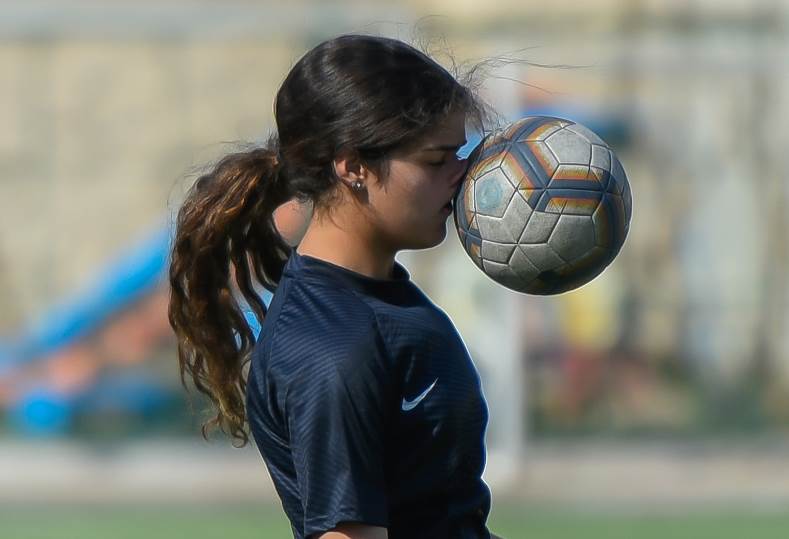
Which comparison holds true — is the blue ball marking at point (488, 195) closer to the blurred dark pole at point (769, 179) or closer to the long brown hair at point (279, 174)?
the long brown hair at point (279, 174)

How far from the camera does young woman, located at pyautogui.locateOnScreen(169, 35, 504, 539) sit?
2369mm

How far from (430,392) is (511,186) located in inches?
16.7

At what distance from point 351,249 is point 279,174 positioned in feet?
1.07

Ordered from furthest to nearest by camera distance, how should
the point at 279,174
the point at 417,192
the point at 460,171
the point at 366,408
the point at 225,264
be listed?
the point at 225,264 → the point at 279,174 → the point at 460,171 → the point at 417,192 → the point at 366,408

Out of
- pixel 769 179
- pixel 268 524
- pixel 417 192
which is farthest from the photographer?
pixel 769 179

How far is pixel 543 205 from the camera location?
2.69 m

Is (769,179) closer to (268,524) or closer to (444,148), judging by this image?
(268,524)

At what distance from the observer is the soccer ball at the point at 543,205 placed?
264cm

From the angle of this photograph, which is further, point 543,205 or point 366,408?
point 543,205

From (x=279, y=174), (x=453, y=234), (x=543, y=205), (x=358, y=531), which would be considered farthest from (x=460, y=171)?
(x=453, y=234)

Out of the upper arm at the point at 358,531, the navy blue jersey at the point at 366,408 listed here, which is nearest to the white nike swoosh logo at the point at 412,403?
the navy blue jersey at the point at 366,408

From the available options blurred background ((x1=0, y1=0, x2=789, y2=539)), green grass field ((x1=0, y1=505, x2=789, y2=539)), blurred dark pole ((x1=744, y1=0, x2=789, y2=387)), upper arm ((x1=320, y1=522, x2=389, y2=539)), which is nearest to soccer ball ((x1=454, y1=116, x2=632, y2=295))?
upper arm ((x1=320, y1=522, x2=389, y2=539))

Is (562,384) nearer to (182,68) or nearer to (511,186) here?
(182,68)

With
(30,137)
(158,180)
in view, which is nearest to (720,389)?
(158,180)
